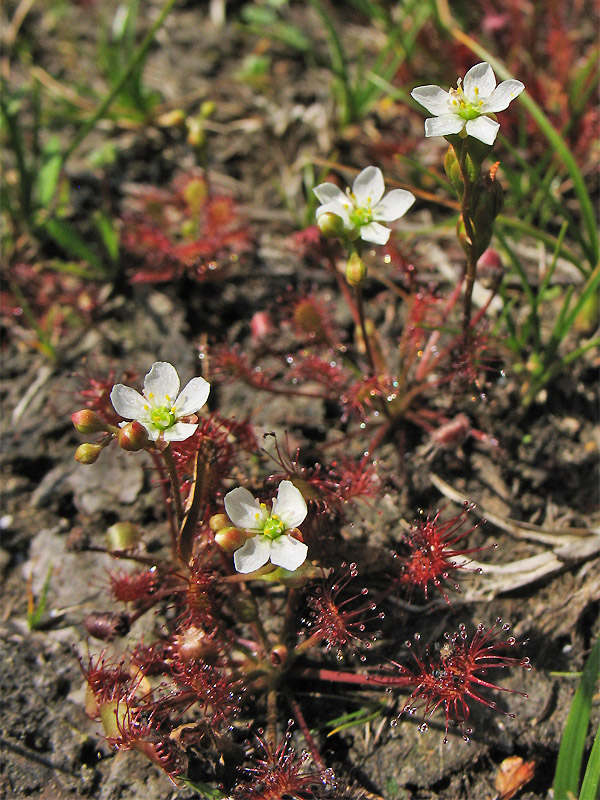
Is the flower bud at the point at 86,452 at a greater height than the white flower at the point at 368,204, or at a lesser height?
lesser

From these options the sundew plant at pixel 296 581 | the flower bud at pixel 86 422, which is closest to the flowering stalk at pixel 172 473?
the sundew plant at pixel 296 581

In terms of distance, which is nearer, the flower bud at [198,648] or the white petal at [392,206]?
the flower bud at [198,648]

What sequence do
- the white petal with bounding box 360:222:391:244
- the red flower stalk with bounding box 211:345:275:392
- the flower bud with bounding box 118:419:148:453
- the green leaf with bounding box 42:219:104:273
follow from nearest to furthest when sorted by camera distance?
the flower bud with bounding box 118:419:148:453 < the white petal with bounding box 360:222:391:244 < the red flower stalk with bounding box 211:345:275:392 < the green leaf with bounding box 42:219:104:273

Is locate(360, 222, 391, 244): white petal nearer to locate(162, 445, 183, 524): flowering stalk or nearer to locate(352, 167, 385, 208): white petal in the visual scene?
locate(352, 167, 385, 208): white petal

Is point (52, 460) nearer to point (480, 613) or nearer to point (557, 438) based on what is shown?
point (480, 613)

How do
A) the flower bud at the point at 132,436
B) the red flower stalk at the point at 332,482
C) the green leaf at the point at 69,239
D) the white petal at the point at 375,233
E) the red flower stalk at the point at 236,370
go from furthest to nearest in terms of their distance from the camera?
the green leaf at the point at 69,239
the red flower stalk at the point at 236,370
the white petal at the point at 375,233
the red flower stalk at the point at 332,482
the flower bud at the point at 132,436

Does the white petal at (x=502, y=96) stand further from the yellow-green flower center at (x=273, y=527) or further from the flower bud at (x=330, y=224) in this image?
the yellow-green flower center at (x=273, y=527)

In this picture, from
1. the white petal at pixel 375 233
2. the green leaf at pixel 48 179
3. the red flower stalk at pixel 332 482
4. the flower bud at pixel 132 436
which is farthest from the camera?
the green leaf at pixel 48 179

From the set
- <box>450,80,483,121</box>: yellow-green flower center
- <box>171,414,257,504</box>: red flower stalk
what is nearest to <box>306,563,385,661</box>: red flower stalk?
<box>171,414,257,504</box>: red flower stalk
